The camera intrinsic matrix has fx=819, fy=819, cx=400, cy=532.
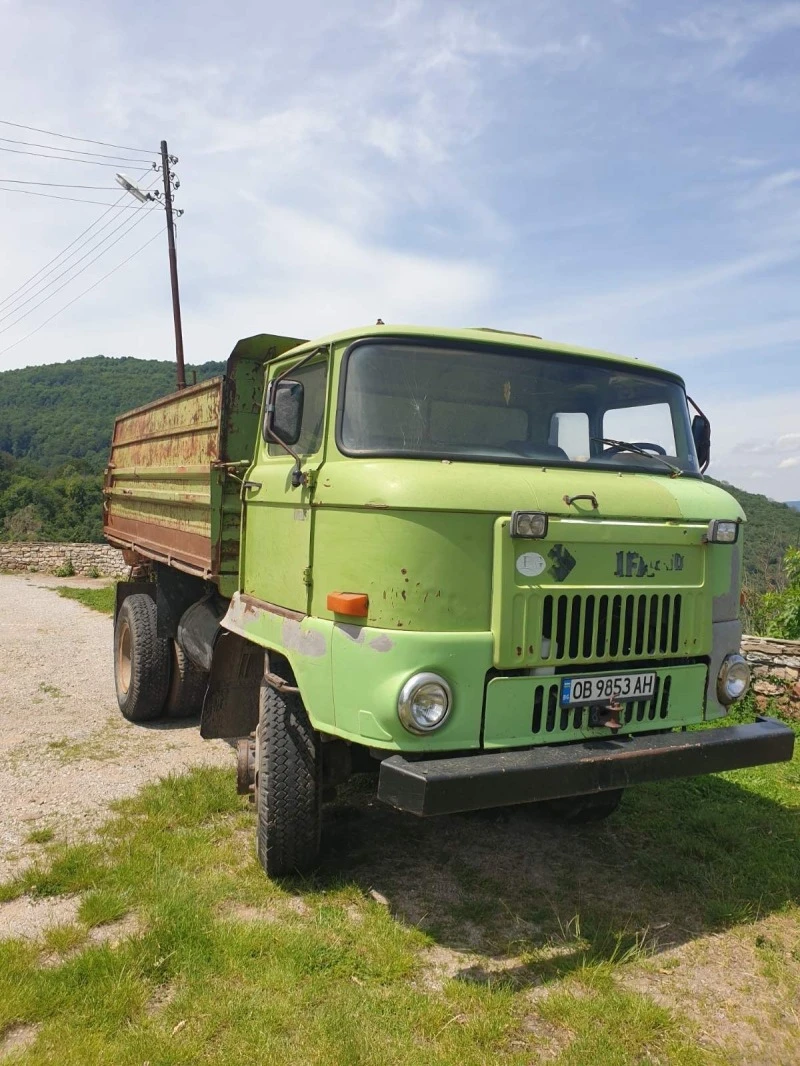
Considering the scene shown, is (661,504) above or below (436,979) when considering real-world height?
above

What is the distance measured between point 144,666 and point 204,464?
2.19 metres

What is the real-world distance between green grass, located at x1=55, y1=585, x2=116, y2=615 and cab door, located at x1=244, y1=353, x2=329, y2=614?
31.3 feet

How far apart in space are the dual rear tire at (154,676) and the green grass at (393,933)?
4.90ft

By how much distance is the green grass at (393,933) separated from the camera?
273 centimetres

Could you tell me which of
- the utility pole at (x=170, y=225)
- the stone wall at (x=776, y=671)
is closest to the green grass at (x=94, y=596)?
the utility pole at (x=170, y=225)

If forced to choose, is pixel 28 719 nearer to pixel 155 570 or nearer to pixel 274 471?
pixel 155 570

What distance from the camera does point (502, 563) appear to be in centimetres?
317

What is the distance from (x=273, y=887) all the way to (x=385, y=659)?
1.45m

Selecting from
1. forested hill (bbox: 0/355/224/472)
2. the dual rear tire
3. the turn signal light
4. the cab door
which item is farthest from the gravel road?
forested hill (bbox: 0/355/224/472)

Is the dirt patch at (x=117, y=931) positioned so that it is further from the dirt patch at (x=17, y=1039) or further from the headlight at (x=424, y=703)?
the headlight at (x=424, y=703)

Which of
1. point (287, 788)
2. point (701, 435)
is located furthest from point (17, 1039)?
point (701, 435)

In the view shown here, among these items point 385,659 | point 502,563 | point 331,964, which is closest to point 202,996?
point 331,964

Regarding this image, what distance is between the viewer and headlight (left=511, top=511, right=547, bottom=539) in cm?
313

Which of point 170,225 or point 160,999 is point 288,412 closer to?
point 160,999
